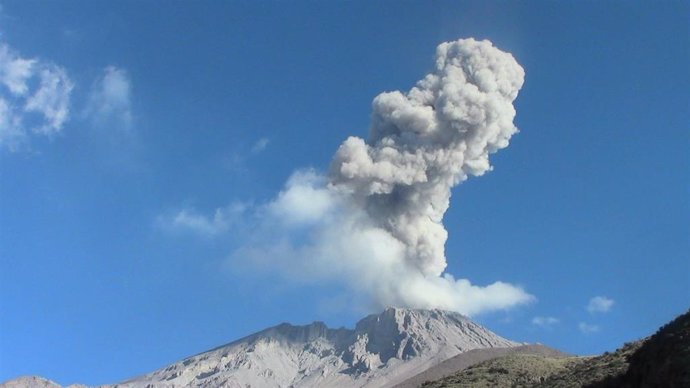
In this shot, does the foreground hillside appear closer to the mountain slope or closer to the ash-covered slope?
the mountain slope

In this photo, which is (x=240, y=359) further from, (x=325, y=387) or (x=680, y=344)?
(x=680, y=344)

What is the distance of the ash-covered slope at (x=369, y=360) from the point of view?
17538 centimetres

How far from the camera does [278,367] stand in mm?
194875

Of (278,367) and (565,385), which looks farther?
(278,367)

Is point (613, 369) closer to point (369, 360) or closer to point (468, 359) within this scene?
point (468, 359)

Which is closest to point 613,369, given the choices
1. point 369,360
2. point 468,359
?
point 468,359

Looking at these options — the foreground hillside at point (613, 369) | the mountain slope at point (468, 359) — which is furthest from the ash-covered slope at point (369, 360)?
the foreground hillside at point (613, 369)

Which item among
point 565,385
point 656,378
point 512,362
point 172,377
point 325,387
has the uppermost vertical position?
point 172,377

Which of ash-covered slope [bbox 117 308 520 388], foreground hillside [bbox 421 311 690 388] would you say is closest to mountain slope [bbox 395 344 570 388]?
ash-covered slope [bbox 117 308 520 388]

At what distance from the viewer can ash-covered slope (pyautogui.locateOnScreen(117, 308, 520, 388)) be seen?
175m

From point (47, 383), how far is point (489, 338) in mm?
104445

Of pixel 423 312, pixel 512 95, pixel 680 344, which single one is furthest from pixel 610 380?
pixel 423 312

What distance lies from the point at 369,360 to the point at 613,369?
14802cm

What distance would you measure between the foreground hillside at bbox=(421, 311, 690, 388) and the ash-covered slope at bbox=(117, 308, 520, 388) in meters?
107
